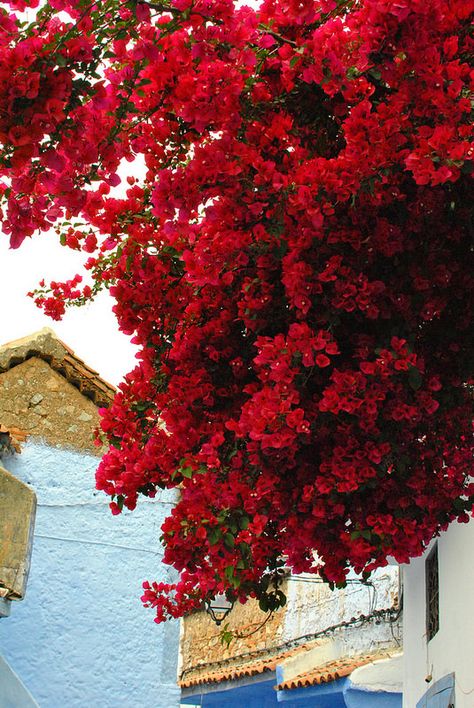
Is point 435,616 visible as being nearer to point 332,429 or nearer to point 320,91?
point 332,429

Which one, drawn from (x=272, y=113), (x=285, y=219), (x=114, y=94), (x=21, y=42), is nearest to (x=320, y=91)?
(x=272, y=113)

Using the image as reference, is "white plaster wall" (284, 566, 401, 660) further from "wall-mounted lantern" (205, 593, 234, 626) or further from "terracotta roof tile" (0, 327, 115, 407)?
"terracotta roof tile" (0, 327, 115, 407)

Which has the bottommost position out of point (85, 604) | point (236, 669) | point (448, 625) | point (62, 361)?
point (448, 625)

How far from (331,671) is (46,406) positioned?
14.5 ft

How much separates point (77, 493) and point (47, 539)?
0.63 meters

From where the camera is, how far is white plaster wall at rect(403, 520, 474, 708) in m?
5.54

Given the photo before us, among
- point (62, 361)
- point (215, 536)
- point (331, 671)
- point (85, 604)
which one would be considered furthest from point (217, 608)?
point (215, 536)

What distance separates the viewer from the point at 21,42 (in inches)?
113

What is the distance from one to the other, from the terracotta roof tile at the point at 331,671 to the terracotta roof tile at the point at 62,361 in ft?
13.0

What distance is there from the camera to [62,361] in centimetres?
1070

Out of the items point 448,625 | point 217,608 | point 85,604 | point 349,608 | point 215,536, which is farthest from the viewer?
point 349,608

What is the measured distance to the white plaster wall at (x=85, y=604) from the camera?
9.25 metres

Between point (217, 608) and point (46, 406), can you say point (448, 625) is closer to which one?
point (217, 608)

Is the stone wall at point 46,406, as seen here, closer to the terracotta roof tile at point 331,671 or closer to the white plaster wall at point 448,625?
the terracotta roof tile at point 331,671
